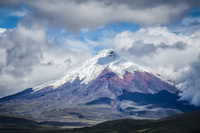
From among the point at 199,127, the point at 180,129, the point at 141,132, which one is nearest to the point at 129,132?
the point at 141,132

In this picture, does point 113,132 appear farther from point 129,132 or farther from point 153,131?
point 153,131

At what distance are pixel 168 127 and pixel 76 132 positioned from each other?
70255mm

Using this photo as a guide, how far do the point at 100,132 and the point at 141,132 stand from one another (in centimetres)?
3222

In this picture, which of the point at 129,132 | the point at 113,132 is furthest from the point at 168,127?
the point at 113,132

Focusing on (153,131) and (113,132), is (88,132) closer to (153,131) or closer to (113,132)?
(113,132)

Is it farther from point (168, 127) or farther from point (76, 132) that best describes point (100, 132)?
point (168, 127)

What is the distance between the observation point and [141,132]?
572ft

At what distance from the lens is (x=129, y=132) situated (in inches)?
7067

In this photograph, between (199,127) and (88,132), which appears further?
(88,132)

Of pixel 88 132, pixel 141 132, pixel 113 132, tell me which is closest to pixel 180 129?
pixel 141 132

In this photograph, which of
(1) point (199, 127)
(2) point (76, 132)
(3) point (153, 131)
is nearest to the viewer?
(1) point (199, 127)

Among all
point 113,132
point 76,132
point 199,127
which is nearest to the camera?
point 199,127

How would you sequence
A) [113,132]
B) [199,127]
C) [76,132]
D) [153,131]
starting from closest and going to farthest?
[199,127], [153,131], [113,132], [76,132]

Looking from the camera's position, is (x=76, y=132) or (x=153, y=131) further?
(x=76, y=132)
